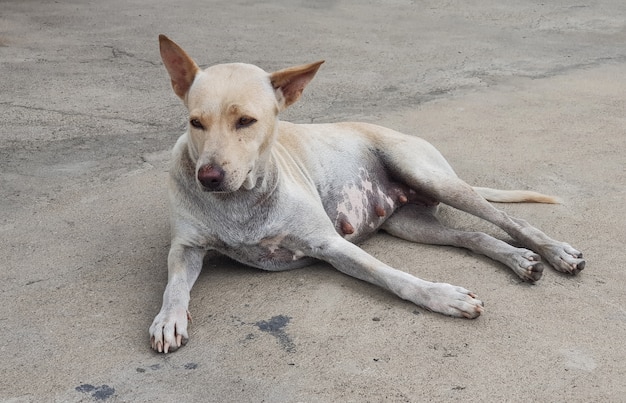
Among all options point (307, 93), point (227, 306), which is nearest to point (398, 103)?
point (307, 93)

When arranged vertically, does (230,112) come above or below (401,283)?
above

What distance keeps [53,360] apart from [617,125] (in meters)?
4.64

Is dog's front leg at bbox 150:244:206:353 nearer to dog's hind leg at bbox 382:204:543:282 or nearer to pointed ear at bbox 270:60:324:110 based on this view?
pointed ear at bbox 270:60:324:110

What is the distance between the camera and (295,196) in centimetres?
399

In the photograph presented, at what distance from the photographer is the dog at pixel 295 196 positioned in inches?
140

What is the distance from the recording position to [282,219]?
3.91 m

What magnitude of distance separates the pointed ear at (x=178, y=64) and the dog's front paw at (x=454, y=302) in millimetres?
1400

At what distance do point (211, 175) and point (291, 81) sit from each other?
70 centimetres

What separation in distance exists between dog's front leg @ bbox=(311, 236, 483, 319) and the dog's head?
0.50 meters

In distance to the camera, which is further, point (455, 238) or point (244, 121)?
point (455, 238)

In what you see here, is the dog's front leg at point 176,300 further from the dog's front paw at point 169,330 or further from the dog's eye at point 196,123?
the dog's eye at point 196,123

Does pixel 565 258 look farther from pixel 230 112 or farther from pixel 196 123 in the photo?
pixel 196 123

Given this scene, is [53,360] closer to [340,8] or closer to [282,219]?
[282,219]

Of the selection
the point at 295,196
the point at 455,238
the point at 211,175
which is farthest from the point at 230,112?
the point at 455,238
